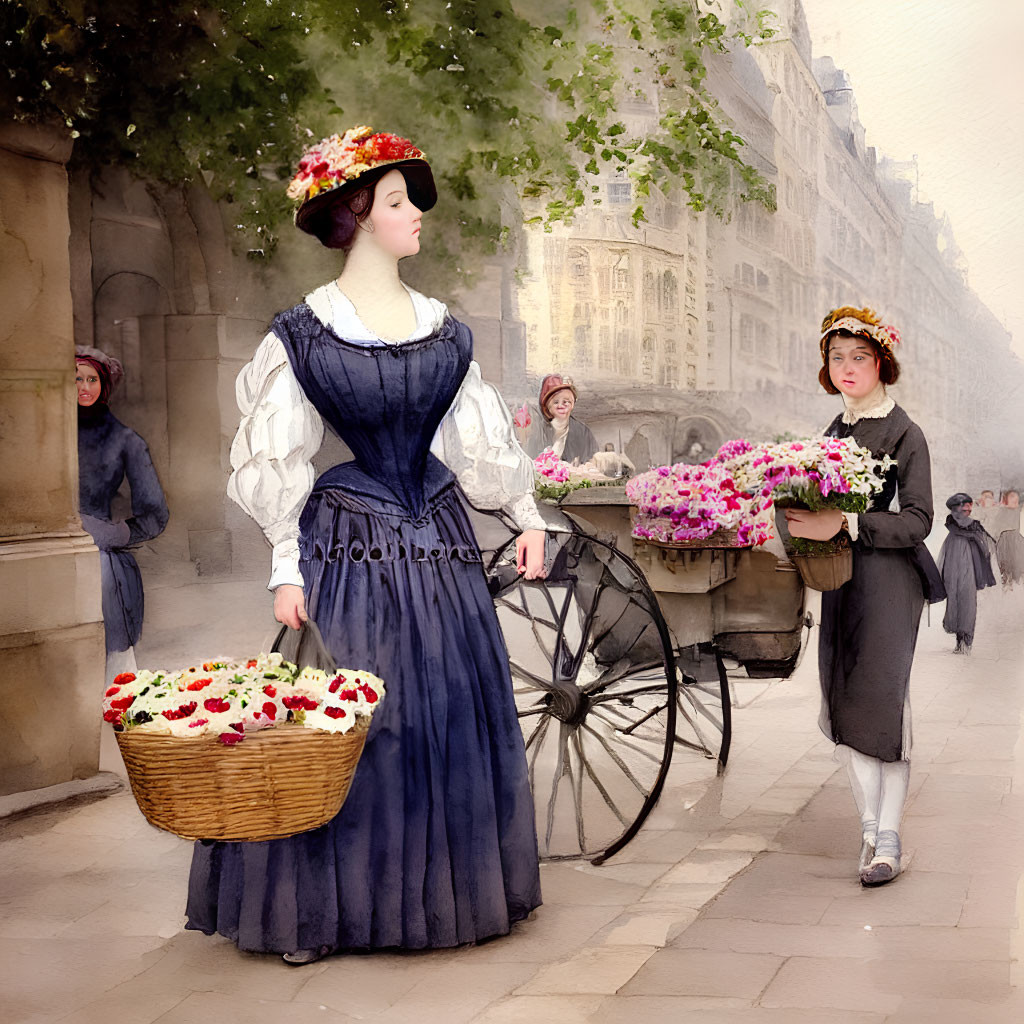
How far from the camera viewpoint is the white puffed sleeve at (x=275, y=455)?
3127mm

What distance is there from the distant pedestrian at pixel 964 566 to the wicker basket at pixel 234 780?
2.89 m

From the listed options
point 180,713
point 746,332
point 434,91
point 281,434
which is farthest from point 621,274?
point 180,713

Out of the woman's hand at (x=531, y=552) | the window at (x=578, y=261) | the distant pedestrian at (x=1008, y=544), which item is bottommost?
the distant pedestrian at (x=1008, y=544)

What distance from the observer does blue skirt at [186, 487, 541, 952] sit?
3125 mm

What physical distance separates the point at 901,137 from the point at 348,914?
10.6 feet

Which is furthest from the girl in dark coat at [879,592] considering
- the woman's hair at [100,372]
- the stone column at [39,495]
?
the woman's hair at [100,372]

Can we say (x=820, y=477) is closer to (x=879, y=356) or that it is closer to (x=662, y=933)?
(x=879, y=356)

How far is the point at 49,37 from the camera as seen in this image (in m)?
4.56

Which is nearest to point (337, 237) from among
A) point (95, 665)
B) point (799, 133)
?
point (95, 665)

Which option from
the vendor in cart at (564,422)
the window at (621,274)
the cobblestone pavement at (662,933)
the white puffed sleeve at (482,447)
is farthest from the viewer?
the vendor in cart at (564,422)

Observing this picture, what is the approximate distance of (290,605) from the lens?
312cm

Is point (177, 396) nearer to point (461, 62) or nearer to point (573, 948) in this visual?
point (461, 62)

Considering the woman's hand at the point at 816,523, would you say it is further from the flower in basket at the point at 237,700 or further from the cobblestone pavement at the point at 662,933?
the flower in basket at the point at 237,700

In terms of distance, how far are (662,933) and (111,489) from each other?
3.06 m
